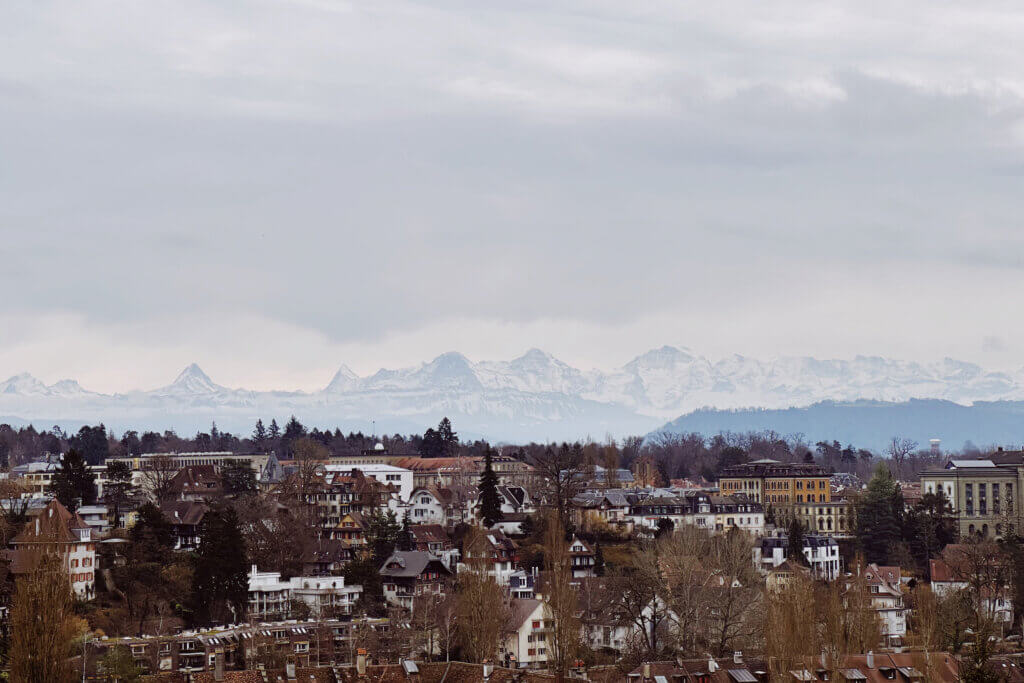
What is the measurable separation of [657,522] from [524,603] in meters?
29.5

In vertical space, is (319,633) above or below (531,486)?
below

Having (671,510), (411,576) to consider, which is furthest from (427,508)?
(411,576)

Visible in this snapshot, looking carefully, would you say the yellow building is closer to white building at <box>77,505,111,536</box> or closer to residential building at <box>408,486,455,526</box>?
residential building at <box>408,486,455,526</box>

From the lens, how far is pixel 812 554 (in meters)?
99.8

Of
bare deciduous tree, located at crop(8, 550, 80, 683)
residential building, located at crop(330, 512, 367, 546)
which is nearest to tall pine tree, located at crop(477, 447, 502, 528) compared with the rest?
residential building, located at crop(330, 512, 367, 546)

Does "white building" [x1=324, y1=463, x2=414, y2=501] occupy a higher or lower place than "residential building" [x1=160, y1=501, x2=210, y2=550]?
higher

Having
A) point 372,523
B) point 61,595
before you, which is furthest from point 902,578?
point 61,595

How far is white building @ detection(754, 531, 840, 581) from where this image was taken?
97312mm

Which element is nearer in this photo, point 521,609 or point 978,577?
point 521,609

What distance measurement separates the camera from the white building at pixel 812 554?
3831 inches

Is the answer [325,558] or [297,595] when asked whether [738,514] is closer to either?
[325,558]

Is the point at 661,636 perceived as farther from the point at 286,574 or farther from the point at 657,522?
the point at 657,522

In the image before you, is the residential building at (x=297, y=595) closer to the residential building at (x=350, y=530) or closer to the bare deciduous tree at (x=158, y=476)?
the residential building at (x=350, y=530)

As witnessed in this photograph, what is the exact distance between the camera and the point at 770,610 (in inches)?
2405
